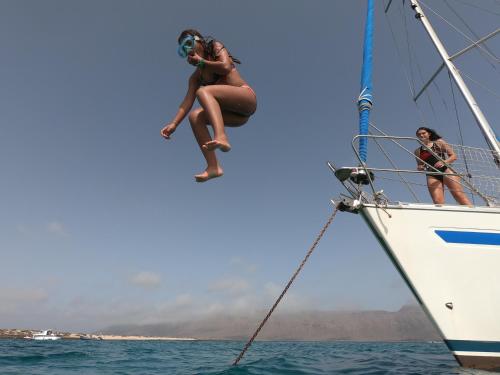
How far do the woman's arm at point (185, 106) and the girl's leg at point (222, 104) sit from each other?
530 millimetres

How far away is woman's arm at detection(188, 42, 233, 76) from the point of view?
264 cm

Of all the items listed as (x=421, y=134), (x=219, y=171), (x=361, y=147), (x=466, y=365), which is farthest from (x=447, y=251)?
(x=219, y=171)

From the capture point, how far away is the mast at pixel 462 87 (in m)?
8.04

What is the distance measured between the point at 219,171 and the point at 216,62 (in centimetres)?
90

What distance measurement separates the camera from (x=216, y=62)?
2682mm

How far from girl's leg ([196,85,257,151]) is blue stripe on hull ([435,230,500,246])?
17.0 feet

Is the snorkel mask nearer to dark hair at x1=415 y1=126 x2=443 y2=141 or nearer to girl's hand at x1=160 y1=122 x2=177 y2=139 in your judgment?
girl's hand at x1=160 y1=122 x2=177 y2=139

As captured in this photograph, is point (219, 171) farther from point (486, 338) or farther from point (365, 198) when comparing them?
point (486, 338)

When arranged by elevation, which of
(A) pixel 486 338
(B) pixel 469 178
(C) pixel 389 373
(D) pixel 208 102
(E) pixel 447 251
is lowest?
(C) pixel 389 373

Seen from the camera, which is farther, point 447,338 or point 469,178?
point 469,178

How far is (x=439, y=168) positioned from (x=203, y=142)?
6.39m

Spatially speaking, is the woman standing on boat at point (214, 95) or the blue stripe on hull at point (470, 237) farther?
the blue stripe on hull at point (470, 237)

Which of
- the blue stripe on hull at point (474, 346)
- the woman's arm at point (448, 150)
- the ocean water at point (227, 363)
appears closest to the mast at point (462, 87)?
the woman's arm at point (448, 150)

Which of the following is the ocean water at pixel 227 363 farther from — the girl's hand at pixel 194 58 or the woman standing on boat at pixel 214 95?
the girl's hand at pixel 194 58
